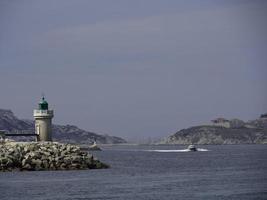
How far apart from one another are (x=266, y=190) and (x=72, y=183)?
17.5 m

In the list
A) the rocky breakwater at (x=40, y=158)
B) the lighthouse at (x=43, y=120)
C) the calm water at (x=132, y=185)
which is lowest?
the calm water at (x=132, y=185)

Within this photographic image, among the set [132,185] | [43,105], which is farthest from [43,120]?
[132,185]

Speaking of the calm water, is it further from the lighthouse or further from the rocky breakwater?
the lighthouse

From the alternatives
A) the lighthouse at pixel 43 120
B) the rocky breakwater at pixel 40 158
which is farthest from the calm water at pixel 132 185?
the lighthouse at pixel 43 120

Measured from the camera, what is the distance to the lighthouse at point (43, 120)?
96.1 m

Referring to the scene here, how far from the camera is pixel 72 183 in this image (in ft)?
215

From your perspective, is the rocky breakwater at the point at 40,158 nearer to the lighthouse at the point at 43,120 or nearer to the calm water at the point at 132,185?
the calm water at the point at 132,185

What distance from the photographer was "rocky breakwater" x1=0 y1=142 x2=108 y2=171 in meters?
81.1

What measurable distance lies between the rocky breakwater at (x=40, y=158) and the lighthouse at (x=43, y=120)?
1179 centimetres

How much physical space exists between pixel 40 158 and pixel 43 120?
1474cm

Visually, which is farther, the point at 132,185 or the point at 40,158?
the point at 40,158

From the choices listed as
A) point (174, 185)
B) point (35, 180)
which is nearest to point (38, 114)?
point (35, 180)

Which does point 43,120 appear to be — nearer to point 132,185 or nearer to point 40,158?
point 40,158

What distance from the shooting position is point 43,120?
96.5 metres
